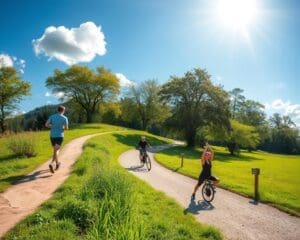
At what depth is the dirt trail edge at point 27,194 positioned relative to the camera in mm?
6686

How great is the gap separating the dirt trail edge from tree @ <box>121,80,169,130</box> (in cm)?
5999

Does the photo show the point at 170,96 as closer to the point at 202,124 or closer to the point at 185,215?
the point at 202,124

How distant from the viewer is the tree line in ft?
157

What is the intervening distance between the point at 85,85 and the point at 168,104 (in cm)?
1766

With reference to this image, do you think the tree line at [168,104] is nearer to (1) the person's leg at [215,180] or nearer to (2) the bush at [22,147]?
(2) the bush at [22,147]

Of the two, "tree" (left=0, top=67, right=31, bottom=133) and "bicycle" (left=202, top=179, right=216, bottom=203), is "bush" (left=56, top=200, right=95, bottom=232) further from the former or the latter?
"tree" (left=0, top=67, right=31, bottom=133)

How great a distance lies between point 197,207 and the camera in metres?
10.6

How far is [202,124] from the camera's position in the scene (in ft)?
156

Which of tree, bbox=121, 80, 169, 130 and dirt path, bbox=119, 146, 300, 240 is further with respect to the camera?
tree, bbox=121, 80, 169, 130

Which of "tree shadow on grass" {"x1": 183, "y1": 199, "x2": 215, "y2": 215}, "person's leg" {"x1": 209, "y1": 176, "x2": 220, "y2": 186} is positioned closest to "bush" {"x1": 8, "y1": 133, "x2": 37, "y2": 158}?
"tree shadow on grass" {"x1": 183, "y1": 199, "x2": 215, "y2": 215}

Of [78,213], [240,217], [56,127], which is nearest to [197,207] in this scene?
[240,217]

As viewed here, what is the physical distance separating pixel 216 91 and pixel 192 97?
4.11m

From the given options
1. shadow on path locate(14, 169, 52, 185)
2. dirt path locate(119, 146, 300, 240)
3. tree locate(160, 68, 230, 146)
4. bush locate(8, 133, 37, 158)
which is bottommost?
dirt path locate(119, 146, 300, 240)

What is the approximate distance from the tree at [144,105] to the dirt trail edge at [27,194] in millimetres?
59990
